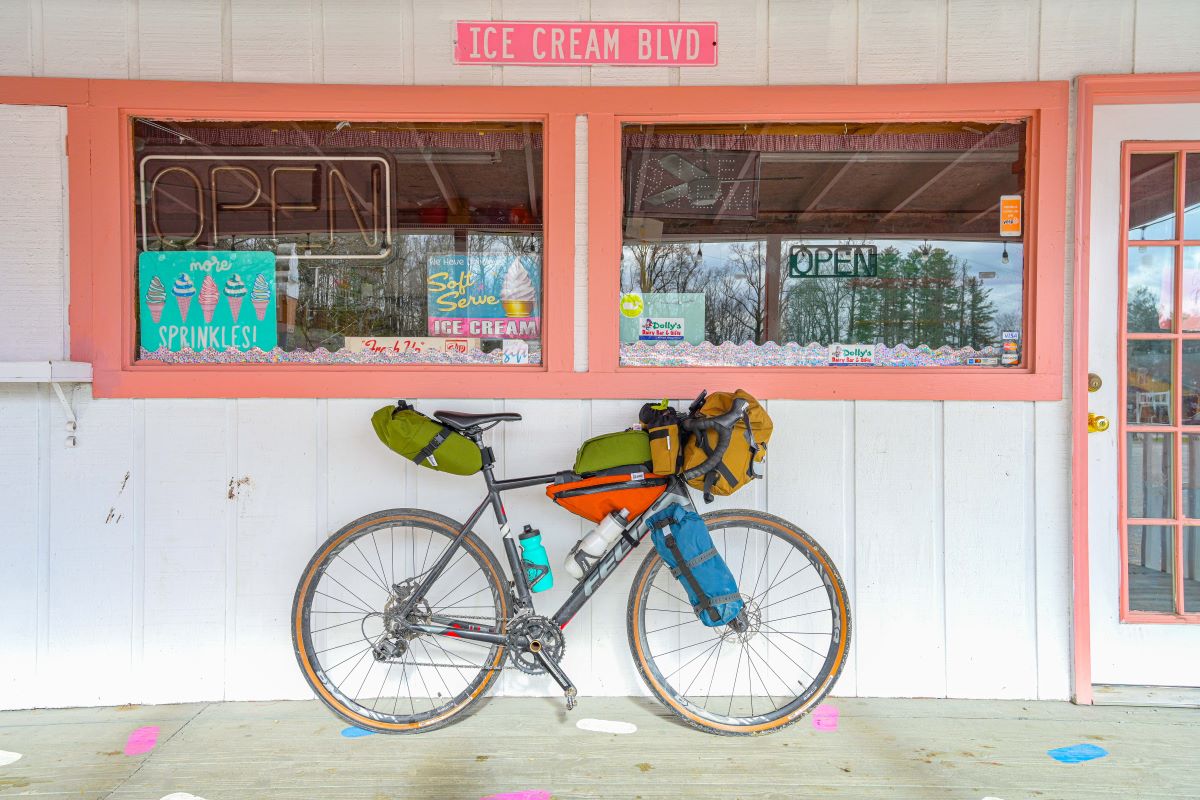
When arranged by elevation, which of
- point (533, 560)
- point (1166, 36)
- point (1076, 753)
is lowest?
point (1076, 753)

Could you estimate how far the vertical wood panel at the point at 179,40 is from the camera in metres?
2.46

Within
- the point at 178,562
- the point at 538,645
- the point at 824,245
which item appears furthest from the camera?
the point at 824,245

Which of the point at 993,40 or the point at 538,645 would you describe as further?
the point at 993,40

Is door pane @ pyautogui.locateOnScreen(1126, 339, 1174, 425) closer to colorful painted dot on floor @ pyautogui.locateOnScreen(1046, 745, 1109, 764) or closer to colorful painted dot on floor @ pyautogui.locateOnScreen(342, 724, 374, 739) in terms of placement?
colorful painted dot on floor @ pyautogui.locateOnScreen(1046, 745, 1109, 764)

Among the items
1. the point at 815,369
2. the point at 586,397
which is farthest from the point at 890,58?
the point at 586,397

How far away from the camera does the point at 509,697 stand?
8.30ft

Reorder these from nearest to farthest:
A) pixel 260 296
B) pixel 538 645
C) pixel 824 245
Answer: pixel 538 645, pixel 260 296, pixel 824 245

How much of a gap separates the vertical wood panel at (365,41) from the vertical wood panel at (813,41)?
1.33 m

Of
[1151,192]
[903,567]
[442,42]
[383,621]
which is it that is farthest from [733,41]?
[383,621]

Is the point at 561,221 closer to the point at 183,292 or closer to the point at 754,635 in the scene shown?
the point at 183,292

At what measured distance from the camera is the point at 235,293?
2600mm

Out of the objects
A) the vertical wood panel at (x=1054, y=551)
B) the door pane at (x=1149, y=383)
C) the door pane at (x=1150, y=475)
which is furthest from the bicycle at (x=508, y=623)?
the door pane at (x=1149, y=383)

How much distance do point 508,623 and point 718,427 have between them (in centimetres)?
96

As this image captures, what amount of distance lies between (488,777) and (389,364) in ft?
4.70
